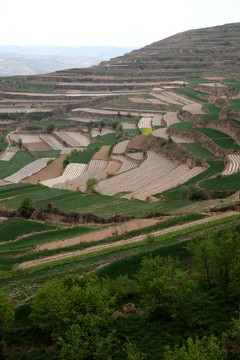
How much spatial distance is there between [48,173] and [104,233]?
122ft

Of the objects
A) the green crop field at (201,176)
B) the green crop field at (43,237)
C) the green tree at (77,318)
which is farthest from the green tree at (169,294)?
the green crop field at (201,176)

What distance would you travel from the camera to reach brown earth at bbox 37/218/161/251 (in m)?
31.2

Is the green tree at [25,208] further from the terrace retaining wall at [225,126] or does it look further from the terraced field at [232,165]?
the terrace retaining wall at [225,126]

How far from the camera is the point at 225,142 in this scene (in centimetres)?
5769

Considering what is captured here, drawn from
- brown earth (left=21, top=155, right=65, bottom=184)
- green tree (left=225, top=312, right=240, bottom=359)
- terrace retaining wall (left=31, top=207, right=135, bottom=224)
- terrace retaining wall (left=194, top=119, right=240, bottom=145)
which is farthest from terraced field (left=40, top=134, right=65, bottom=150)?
green tree (left=225, top=312, right=240, bottom=359)

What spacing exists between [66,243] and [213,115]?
4506 centimetres

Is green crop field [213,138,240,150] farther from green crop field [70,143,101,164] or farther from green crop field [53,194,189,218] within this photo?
green crop field [70,143,101,164]

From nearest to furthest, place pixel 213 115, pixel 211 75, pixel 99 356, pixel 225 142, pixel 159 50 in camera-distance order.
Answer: pixel 99 356 < pixel 225 142 < pixel 213 115 < pixel 211 75 < pixel 159 50

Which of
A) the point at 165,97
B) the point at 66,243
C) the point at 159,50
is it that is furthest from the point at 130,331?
the point at 159,50

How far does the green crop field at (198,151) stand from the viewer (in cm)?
5522

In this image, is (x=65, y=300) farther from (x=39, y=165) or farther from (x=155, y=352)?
(x=39, y=165)

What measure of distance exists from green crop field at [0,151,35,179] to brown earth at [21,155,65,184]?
4.57 m

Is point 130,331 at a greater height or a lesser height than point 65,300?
lesser

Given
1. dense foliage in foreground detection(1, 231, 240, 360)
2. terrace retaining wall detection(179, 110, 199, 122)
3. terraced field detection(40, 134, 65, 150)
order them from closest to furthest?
dense foliage in foreground detection(1, 231, 240, 360)
terrace retaining wall detection(179, 110, 199, 122)
terraced field detection(40, 134, 65, 150)
